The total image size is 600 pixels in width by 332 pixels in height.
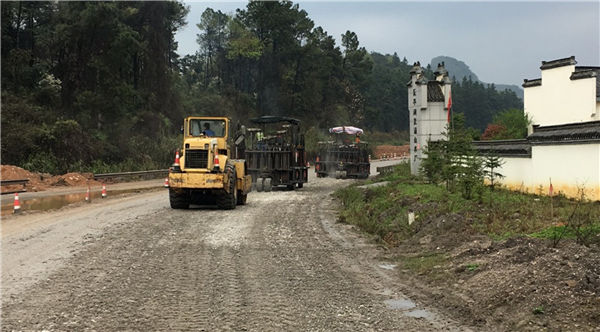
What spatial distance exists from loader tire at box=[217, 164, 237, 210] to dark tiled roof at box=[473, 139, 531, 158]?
9079mm

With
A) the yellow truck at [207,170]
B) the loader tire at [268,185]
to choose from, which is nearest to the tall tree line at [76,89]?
the loader tire at [268,185]

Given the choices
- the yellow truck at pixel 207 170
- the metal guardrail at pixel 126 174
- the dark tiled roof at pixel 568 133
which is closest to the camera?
the dark tiled roof at pixel 568 133

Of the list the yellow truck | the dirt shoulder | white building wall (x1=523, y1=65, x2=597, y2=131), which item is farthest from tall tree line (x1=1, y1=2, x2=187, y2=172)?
the dirt shoulder

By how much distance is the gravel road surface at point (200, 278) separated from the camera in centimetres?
691

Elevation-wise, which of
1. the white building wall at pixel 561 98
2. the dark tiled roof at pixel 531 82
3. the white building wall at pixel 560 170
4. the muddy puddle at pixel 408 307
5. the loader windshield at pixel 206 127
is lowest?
the muddy puddle at pixel 408 307

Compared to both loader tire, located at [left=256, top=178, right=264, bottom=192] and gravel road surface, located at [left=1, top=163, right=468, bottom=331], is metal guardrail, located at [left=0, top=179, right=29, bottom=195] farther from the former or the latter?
gravel road surface, located at [left=1, top=163, right=468, bottom=331]

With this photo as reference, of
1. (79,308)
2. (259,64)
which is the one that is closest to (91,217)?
(79,308)

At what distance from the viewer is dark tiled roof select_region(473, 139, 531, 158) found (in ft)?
60.0

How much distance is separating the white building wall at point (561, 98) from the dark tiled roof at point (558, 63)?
6.7 inches

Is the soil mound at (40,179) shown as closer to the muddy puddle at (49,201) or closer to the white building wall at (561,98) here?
the muddy puddle at (49,201)

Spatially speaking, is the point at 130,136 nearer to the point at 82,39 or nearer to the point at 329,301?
the point at 82,39

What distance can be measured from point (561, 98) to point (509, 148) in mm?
11998

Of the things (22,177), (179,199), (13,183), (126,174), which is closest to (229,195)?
(179,199)

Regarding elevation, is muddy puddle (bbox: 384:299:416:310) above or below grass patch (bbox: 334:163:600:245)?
below
